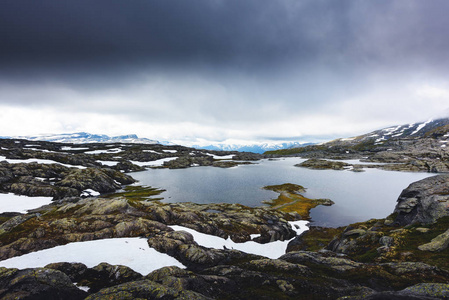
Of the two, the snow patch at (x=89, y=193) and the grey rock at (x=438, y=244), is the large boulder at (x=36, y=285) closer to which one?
the grey rock at (x=438, y=244)

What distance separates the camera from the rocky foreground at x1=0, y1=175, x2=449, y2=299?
12.3 meters

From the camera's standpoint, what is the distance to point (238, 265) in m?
19.8

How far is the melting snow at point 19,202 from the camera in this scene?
50.5 m

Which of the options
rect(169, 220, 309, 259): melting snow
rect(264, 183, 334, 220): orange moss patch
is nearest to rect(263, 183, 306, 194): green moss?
rect(264, 183, 334, 220): orange moss patch

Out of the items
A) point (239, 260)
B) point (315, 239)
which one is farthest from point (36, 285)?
point (315, 239)

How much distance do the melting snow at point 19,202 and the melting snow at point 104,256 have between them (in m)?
45.2

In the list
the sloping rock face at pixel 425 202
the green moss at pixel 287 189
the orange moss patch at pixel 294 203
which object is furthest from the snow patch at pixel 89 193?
the sloping rock face at pixel 425 202

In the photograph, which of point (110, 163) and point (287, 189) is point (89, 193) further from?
point (110, 163)

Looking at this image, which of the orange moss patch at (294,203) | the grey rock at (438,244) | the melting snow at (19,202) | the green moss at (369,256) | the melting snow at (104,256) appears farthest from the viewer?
the orange moss patch at (294,203)

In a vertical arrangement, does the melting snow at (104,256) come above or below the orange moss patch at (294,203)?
above

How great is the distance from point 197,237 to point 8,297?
20223 millimetres

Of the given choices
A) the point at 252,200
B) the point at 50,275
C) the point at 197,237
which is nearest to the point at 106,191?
the point at 252,200

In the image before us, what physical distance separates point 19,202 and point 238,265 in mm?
70413

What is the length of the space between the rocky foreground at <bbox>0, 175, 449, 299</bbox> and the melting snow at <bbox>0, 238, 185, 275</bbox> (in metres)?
1.23
